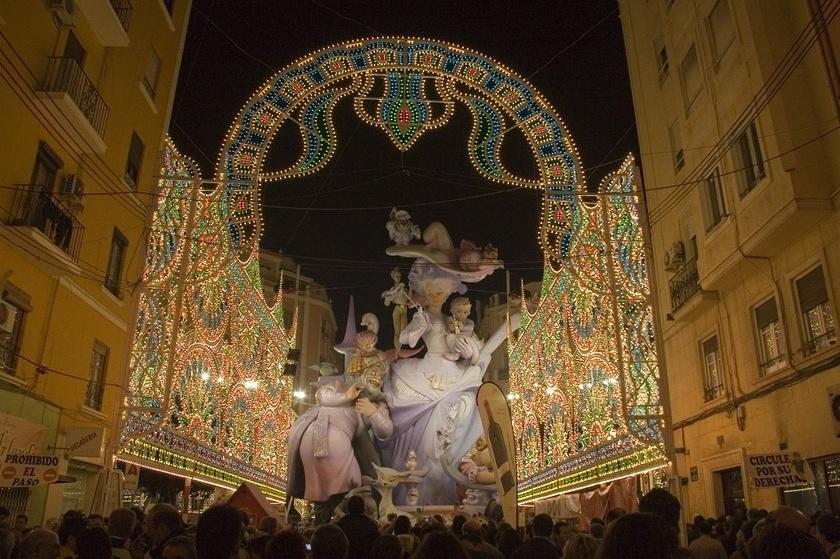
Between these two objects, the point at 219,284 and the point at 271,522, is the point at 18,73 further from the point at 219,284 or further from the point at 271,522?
the point at 271,522

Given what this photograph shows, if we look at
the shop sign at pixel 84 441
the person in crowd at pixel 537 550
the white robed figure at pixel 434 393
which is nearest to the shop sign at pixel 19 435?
the shop sign at pixel 84 441

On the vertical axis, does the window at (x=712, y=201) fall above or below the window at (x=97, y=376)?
above

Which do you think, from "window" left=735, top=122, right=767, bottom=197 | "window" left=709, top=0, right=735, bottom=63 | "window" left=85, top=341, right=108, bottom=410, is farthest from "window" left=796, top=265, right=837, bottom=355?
"window" left=85, top=341, right=108, bottom=410

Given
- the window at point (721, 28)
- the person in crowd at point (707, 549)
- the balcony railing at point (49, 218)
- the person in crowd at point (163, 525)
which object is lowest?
the person in crowd at point (707, 549)

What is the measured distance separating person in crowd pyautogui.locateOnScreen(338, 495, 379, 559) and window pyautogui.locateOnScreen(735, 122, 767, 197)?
33.8 feet

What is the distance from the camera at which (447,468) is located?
27.2 meters

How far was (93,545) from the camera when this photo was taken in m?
4.31

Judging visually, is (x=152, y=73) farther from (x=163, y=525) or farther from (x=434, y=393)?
(x=163, y=525)

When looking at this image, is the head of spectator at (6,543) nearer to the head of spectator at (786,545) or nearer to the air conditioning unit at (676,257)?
the head of spectator at (786,545)

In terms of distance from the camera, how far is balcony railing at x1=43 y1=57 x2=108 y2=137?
12844mm

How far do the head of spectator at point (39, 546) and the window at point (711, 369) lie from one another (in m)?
14.3

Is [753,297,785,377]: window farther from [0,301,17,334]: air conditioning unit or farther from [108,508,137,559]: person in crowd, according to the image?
[0,301,17,334]: air conditioning unit

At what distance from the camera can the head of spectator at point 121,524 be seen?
17.1 ft

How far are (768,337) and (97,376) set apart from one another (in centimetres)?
1398
